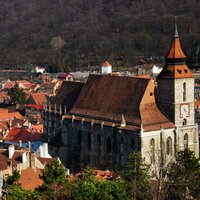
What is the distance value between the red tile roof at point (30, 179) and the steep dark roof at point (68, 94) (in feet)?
73.1

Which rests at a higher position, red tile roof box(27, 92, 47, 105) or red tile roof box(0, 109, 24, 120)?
red tile roof box(27, 92, 47, 105)

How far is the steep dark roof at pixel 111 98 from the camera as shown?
60562 millimetres

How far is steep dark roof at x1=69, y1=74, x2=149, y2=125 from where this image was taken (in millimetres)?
60562

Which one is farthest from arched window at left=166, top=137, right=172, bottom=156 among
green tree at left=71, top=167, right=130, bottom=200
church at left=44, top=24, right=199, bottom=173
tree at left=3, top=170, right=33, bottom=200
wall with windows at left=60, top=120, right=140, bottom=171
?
tree at left=3, top=170, right=33, bottom=200

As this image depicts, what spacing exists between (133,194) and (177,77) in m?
20.7

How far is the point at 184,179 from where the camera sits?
43031 mm

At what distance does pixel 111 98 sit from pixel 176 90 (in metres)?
5.89

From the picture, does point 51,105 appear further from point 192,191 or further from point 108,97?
point 192,191

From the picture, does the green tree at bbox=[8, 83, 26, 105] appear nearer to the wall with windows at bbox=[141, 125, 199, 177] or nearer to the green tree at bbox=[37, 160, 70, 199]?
the wall with windows at bbox=[141, 125, 199, 177]

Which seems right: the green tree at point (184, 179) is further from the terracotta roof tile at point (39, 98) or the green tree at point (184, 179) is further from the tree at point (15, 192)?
the terracotta roof tile at point (39, 98)

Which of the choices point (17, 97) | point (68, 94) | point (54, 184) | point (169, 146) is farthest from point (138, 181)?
point (17, 97)

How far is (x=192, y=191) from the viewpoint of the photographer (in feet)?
138

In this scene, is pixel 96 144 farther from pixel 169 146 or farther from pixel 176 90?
pixel 176 90

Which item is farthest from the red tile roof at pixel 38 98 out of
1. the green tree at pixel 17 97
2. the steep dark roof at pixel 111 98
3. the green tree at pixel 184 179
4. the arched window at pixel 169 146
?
the green tree at pixel 184 179
